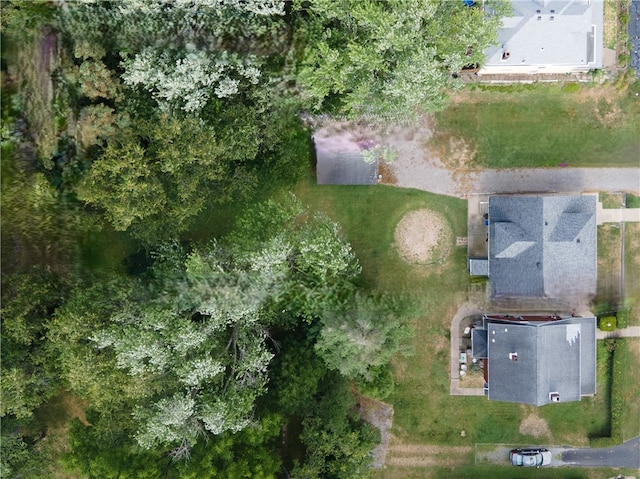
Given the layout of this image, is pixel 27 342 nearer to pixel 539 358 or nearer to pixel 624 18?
pixel 539 358

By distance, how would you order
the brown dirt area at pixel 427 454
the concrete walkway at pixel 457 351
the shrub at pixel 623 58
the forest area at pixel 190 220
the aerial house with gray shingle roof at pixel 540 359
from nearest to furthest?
the forest area at pixel 190 220, the aerial house with gray shingle roof at pixel 540 359, the shrub at pixel 623 58, the concrete walkway at pixel 457 351, the brown dirt area at pixel 427 454

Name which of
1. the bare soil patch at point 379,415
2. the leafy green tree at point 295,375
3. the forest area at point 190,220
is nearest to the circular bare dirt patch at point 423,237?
the forest area at point 190,220

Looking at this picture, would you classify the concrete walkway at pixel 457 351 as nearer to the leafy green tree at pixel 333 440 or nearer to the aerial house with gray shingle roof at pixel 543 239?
the aerial house with gray shingle roof at pixel 543 239

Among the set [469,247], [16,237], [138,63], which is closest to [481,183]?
[469,247]

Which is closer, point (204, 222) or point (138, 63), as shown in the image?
point (138, 63)

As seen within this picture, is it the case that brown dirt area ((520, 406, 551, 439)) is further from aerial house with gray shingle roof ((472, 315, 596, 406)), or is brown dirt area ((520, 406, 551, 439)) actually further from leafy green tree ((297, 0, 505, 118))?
leafy green tree ((297, 0, 505, 118))

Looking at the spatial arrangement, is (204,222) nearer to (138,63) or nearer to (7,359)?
(138,63)
